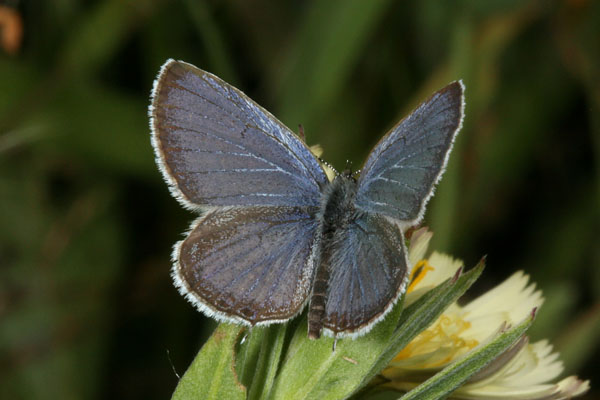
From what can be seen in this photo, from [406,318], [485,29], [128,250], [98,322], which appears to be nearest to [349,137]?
[485,29]

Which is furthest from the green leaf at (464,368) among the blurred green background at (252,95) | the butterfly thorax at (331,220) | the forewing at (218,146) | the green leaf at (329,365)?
the blurred green background at (252,95)

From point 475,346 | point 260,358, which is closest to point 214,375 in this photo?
point 260,358

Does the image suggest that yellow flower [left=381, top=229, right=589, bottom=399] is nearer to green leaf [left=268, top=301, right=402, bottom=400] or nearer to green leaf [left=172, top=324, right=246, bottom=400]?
green leaf [left=268, top=301, right=402, bottom=400]

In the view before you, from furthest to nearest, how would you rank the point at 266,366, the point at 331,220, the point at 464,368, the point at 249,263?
the point at 331,220 → the point at 249,263 → the point at 266,366 → the point at 464,368

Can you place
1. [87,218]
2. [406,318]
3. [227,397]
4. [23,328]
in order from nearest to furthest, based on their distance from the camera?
[227,397]
[406,318]
[23,328]
[87,218]

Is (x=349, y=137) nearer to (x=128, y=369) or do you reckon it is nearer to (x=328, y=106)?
(x=328, y=106)

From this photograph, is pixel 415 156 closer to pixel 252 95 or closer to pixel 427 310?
pixel 427 310
